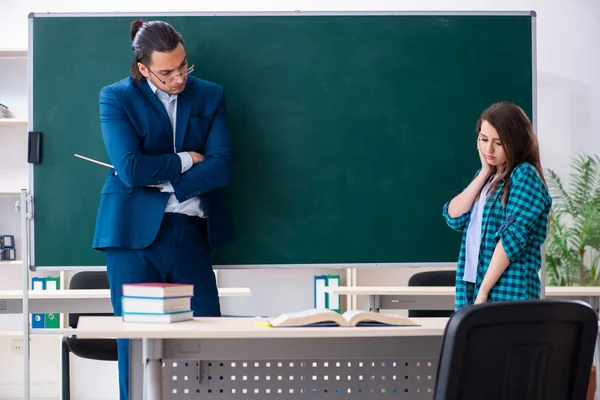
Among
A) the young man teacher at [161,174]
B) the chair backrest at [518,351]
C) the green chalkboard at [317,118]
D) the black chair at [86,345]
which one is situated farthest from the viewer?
the black chair at [86,345]

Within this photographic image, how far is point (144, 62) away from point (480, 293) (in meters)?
1.47

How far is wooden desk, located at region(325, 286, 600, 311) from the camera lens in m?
4.62

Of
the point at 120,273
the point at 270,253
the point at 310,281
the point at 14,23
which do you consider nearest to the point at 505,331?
the point at 120,273

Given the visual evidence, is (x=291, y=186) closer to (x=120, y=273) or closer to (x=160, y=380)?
(x=120, y=273)

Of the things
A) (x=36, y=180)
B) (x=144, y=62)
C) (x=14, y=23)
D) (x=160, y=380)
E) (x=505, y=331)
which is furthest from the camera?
(x=14, y=23)

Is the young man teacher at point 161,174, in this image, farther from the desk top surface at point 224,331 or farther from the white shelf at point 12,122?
the white shelf at point 12,122

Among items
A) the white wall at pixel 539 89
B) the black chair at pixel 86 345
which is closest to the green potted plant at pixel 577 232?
the white wall at pixel 539 89

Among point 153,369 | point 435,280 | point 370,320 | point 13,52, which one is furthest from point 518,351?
point 13,52

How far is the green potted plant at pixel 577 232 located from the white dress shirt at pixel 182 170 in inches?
126

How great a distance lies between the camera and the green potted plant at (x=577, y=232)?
5.66m

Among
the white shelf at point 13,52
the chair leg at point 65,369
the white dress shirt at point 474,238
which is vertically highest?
the white shelf at point 13,52

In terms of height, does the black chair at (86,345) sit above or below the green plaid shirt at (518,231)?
below

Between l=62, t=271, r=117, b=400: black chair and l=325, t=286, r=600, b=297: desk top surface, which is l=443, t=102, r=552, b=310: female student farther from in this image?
l=62, t=271, r=117, b=400: black chair

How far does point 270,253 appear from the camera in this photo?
3.79 metres
